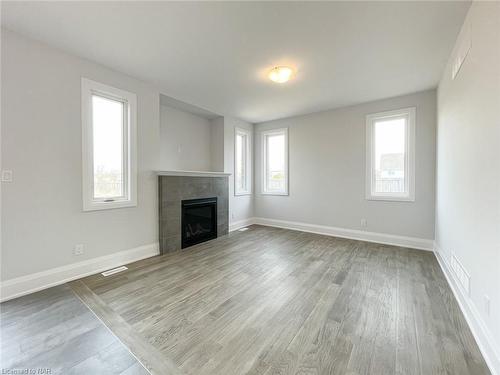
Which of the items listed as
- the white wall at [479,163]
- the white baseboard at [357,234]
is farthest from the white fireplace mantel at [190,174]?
the white wall at [479,163]

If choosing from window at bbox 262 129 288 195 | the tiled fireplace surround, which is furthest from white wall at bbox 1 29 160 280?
window at bbox 262 129 288 195

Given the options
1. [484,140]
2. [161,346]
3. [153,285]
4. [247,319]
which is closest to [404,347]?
[247,319]

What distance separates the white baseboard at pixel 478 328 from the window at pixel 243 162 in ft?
13.7

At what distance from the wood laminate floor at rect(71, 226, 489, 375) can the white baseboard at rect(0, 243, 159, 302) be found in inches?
6.8

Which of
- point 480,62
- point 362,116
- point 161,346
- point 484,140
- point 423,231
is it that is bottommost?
point 161,346

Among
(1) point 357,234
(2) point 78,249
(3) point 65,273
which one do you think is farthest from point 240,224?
(3) point 65,273

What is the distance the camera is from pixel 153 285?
248 centimetres

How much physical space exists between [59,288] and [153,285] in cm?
103

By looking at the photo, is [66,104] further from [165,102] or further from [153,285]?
[153,285]

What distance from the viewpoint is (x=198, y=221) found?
4.25 m

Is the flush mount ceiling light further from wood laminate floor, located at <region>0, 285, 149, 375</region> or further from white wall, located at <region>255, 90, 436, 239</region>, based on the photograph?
wood laminate floor, located at <region>0, 285, 149, 375</region>

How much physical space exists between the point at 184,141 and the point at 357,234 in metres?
4.18

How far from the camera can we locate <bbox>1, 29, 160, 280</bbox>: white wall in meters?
2.21

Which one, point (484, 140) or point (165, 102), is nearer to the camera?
point (484, 140)
